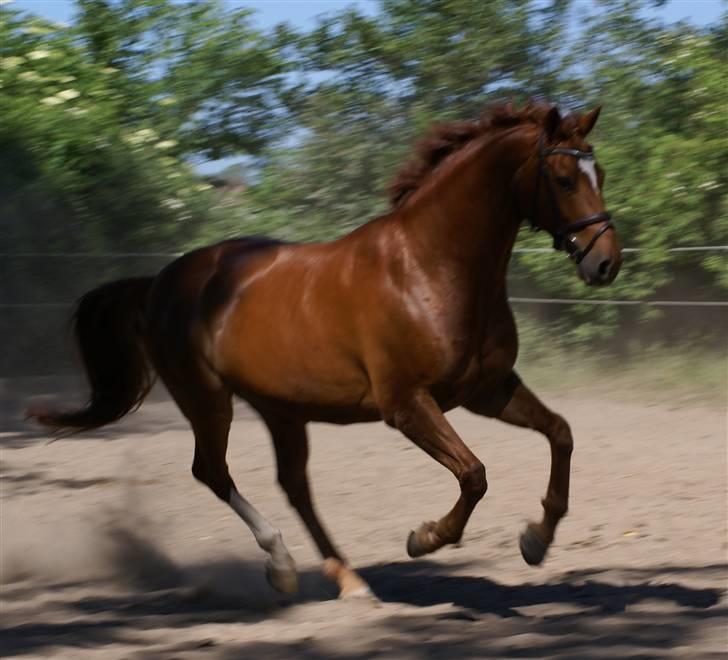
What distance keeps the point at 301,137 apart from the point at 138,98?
83.8 inches

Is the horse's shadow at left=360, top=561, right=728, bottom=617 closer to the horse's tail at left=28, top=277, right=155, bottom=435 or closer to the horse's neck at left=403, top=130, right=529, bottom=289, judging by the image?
the horse's neck at left=403, top=130, right=529, bottom=289

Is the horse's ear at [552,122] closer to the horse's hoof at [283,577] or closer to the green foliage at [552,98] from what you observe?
the horse's hoof at [283,577]

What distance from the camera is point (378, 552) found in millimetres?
6324

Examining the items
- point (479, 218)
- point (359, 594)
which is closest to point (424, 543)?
point (359, 594)

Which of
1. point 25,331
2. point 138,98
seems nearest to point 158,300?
point 25,331

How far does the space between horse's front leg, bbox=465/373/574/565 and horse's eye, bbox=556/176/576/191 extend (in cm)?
88

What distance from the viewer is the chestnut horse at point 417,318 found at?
4.71 metres

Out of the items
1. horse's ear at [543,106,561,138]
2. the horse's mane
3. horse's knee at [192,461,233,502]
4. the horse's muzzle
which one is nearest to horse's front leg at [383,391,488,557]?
the horse's muzzle

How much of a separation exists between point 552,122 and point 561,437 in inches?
49.8

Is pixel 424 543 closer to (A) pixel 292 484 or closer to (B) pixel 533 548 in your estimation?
(B) pixel 533 548

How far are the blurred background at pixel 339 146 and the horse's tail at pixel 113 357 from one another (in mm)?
5567

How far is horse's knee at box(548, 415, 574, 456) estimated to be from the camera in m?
5.06

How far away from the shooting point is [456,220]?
4.88 meters

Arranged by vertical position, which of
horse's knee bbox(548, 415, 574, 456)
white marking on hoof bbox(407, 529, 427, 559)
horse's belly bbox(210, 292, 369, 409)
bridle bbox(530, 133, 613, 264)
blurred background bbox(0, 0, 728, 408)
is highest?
bridle bbox(530, 133, 613, 264)
